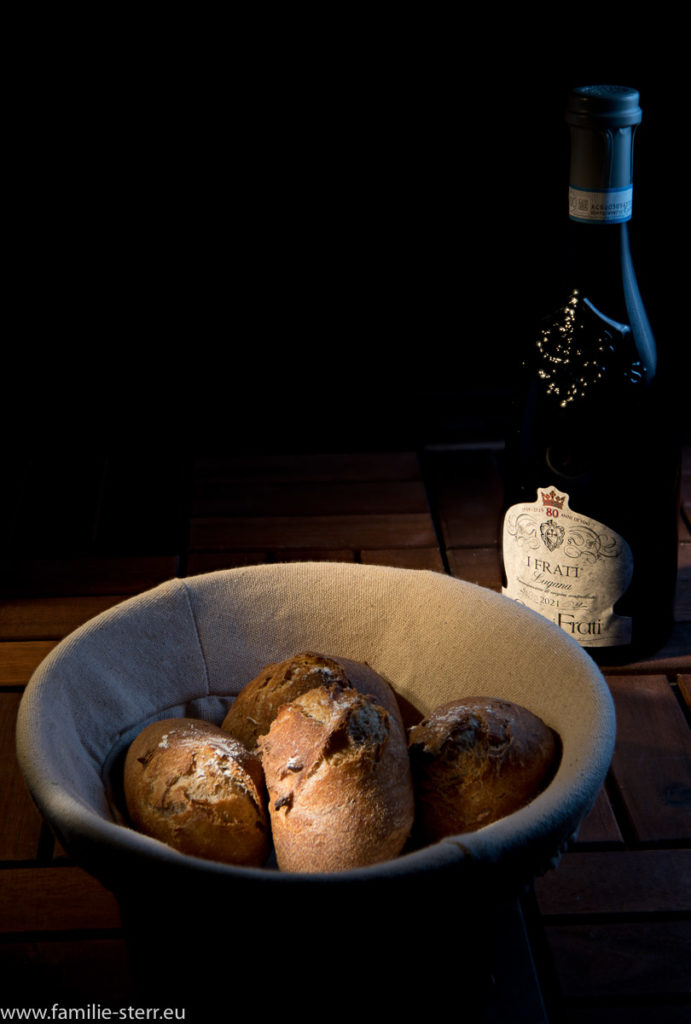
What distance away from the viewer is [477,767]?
499 mm

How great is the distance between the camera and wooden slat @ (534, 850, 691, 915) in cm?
56

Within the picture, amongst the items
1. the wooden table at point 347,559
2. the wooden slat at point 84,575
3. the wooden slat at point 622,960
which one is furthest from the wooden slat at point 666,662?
the wooden slat at point 84,575

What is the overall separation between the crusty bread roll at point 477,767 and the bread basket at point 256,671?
22 millimetres

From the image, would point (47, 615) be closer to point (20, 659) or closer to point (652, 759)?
point (20, 659)

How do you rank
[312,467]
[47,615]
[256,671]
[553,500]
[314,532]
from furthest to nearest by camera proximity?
[312,467]
[314,532]
[47,615]
[553,500]
[256,671]

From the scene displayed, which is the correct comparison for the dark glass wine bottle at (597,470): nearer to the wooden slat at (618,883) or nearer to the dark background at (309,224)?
the wooden slat at (618,883)

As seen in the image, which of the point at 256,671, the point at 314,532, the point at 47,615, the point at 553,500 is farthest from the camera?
the point at 314,532

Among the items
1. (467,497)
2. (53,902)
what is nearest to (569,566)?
(467,497)

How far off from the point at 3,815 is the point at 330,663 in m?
0.22

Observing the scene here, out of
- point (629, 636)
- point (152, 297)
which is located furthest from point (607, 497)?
point (152, 297)

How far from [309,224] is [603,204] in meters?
0.53

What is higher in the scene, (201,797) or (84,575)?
(201,797)

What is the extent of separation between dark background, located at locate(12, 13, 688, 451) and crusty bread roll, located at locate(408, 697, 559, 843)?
0.66 meters

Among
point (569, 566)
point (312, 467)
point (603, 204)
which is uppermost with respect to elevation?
point (603, 204)
